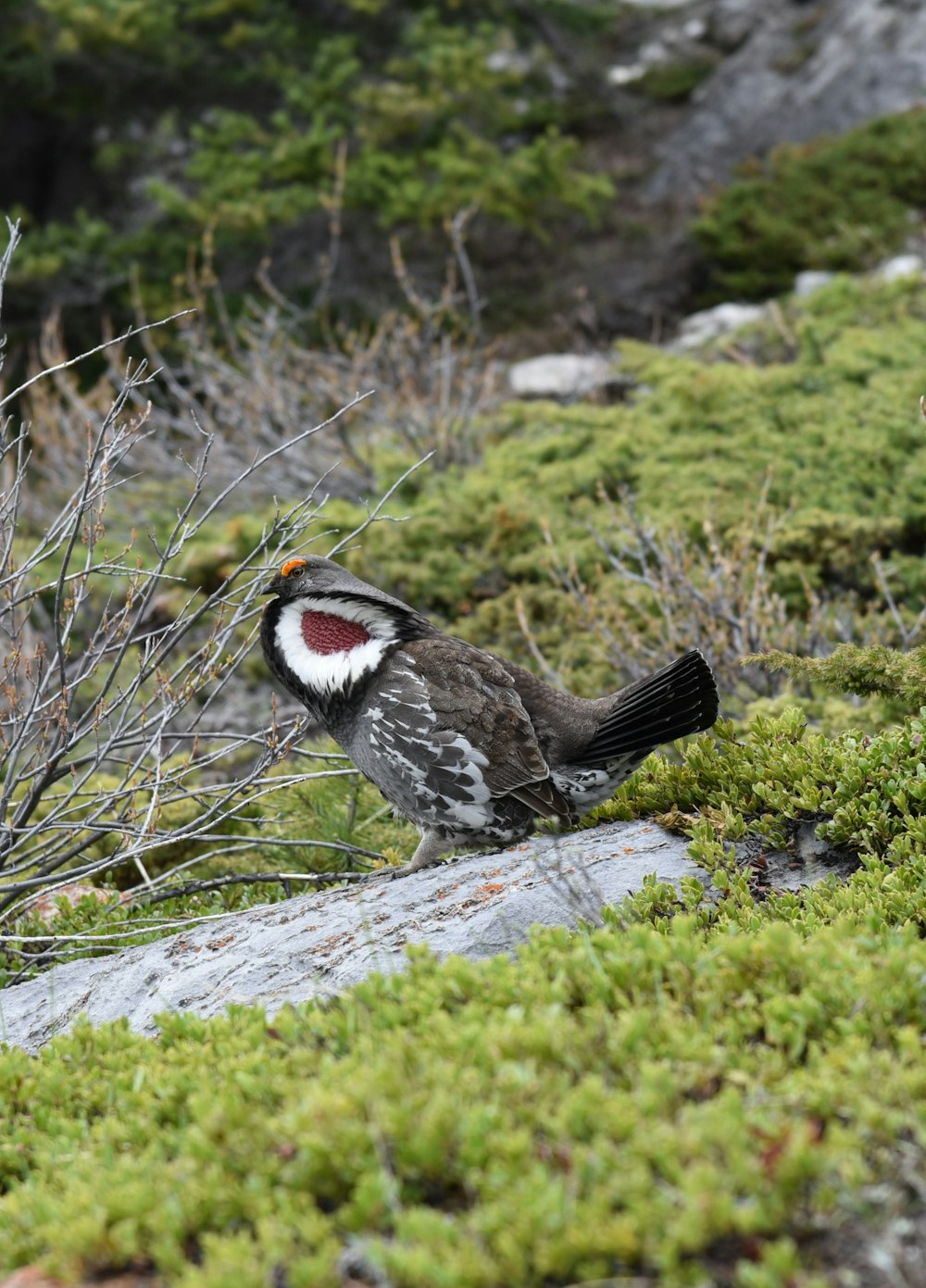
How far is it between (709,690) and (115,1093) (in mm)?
2529

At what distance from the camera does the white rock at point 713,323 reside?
14289mm

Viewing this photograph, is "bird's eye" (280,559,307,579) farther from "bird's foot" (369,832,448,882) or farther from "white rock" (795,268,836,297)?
"white rock" (795,268,836,297)

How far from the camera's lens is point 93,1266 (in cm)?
253

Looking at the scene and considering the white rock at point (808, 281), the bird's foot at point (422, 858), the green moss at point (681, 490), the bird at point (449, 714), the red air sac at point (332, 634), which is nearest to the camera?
the bird at point (449, 714)

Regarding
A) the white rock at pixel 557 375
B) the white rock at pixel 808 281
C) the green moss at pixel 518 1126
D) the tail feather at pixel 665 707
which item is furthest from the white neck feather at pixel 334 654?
the white rock at pixel 808 281

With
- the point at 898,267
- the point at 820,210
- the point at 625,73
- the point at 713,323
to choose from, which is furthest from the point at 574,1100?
the point at 625,73

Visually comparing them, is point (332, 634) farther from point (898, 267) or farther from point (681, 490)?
point (898, 267)

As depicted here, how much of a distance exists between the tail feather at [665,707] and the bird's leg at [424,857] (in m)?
0.81

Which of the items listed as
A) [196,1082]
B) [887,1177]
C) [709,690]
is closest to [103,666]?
[709,690]

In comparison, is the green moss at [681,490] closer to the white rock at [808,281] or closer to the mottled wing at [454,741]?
the mottled wing at [454,741]

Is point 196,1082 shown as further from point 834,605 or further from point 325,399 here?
point 325,399

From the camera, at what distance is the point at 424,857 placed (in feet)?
16.5

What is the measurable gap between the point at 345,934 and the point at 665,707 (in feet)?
4.82

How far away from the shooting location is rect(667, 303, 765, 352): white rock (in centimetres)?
1429
